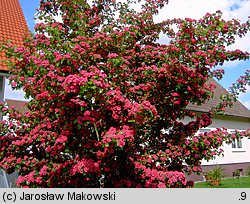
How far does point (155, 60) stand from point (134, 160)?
166cm

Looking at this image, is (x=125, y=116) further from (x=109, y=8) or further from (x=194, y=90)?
(x=109, y=8)

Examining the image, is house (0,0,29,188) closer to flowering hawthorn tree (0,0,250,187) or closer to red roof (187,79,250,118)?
flowering hawthorn tree (0,0,250,187)

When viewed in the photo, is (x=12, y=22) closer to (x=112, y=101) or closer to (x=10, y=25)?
(x=10, y=25)

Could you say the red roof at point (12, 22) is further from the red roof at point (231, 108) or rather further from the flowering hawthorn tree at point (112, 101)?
the red roof at point (231, 108)

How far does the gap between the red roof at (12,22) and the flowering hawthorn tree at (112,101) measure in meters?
2.81

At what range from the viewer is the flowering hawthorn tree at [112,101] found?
3.92 metres

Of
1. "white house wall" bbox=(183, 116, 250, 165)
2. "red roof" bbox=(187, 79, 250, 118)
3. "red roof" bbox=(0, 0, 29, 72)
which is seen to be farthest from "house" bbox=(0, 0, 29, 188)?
"white house wall" bbox=(183, 116, 250, 165)

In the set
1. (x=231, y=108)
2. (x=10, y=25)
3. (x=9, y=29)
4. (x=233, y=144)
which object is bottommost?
(x=233, y=144)

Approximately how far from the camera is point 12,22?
905 cm

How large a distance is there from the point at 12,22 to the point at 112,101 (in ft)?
21.4

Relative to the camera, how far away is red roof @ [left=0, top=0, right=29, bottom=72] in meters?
8.11

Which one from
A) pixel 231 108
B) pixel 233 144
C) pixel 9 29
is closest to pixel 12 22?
pixel 9 29

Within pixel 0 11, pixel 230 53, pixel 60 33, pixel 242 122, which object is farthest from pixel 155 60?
pixel 242 122

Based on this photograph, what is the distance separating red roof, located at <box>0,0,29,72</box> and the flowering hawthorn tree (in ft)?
9.22
